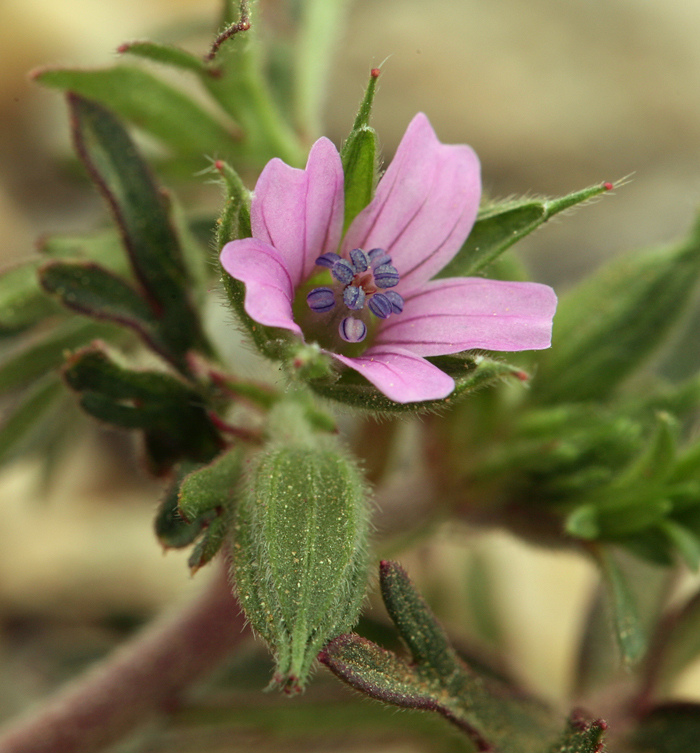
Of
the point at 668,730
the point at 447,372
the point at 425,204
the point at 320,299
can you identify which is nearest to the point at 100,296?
the point at 320,299

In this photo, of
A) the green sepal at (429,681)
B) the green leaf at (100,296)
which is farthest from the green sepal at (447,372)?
the green leaf at (100,296)

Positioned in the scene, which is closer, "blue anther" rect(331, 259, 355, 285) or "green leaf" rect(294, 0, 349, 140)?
"blue anther" rect(331, 259, 355, 285)

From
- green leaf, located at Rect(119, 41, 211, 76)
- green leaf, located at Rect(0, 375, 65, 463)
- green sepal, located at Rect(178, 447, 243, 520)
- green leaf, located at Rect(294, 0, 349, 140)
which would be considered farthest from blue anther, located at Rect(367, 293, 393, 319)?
green leaf, located at Rect(294, 0, 349, 140)

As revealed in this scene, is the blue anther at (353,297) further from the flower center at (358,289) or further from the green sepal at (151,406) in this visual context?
the green sepal at (151,406)

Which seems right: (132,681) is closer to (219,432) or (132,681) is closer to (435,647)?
(219,432)

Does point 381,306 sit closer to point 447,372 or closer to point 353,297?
point 353,297

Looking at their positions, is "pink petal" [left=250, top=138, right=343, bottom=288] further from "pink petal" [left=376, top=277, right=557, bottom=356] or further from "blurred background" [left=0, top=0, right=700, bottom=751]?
"blurred background" [left=0, top=0, right=700, bottom=751]
